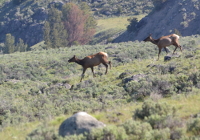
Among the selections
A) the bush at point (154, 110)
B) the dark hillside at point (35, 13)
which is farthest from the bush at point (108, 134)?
the dark hillside at point (35, 13)

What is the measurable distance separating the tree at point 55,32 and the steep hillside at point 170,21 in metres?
14.2

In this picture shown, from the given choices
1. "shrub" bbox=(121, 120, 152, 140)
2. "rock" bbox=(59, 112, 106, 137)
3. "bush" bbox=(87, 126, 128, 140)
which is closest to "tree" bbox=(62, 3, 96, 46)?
"rock" bbox=(59, 112, 106, 137)

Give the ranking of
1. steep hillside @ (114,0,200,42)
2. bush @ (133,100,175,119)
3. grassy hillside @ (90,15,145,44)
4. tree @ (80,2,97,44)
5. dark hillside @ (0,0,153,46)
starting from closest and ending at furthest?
bush @ (133,100,175,119)
steep hillside @ (114,0,200,42)
tree @ (80,2,97,44)
grassy hillside @ (90,15,145,44)
dark hillside @ (0,0,153,46)

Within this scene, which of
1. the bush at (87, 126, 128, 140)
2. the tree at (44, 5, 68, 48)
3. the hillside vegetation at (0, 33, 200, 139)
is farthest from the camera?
the tree at (44, 5, 68, 48)

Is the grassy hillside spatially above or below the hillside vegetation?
above

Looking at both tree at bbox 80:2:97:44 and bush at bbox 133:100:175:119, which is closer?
bush at bbox 133:100:175:119

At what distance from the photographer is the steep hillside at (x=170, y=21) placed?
204 feet

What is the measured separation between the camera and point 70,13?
2672 inches

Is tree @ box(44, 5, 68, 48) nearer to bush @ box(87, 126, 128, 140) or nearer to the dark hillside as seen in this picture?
the dark hillside

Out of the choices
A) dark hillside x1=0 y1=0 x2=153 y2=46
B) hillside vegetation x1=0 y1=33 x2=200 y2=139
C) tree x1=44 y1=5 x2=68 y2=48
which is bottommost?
hillside vegetation x1=0 y1=33 x2=200 y2=139

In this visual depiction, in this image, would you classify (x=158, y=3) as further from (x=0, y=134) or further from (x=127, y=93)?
(x=0, y=134)

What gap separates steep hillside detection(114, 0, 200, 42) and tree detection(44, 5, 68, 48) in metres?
14.2

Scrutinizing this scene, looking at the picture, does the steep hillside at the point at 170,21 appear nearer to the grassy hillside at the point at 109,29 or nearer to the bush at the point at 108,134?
the grassy hillside at the point at 109,29

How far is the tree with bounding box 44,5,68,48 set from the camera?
2432 inches
